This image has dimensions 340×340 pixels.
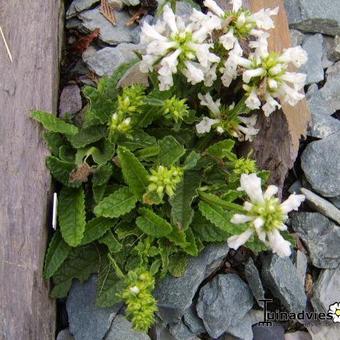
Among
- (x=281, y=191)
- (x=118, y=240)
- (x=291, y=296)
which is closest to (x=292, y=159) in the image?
(x=281, y=191)

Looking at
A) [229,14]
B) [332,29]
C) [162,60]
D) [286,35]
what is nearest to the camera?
[162,60]

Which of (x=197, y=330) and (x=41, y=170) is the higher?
(x=41, y=170)

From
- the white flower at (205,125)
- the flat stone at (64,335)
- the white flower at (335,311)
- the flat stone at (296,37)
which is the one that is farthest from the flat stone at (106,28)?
the white flower at (335,311)

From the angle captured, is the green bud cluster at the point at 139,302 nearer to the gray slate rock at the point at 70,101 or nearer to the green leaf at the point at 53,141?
the green leaf at the point at 53,141

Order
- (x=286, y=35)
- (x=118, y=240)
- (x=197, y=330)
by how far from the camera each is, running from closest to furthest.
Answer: (x=118, y=240)
(x=197, y=330)
(x=286, y=35)

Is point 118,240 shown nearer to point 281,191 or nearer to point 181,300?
point 181,300
